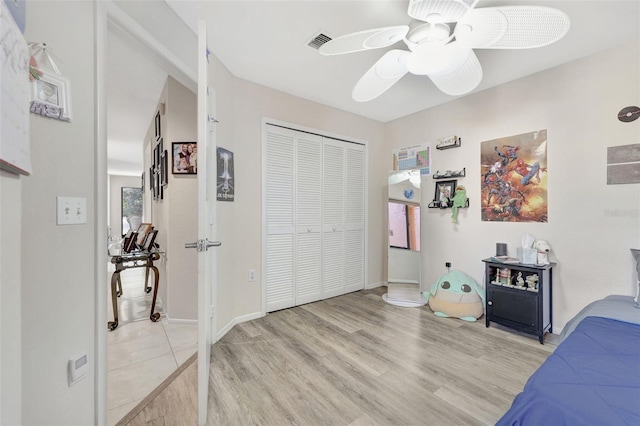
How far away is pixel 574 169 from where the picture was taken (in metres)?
2.21

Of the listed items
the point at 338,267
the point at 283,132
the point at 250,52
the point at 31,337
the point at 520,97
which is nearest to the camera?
the point at 31,337

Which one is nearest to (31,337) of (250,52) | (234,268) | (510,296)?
(234,268)

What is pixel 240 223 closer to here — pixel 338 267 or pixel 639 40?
pixel 338 267

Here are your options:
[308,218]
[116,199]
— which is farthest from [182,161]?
[116,199]

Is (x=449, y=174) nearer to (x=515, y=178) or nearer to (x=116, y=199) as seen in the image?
(x=515, y=178)

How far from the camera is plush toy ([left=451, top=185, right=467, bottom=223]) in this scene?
115 inches

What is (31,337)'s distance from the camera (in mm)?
973

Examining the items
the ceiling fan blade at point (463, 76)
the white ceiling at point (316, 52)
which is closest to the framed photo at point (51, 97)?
the white ceiling at point (316, 52)

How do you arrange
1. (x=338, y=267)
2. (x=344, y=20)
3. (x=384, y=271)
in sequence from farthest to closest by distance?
(x=384, y=271) < (x=338, y=267) < (x=344, y=20)

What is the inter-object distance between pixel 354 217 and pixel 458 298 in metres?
1.55

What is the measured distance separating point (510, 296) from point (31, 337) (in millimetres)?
3153

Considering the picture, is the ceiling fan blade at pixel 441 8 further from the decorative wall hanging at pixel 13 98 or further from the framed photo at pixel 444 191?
the framed photo at pixel 444 191

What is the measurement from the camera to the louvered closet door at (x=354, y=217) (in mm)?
3504

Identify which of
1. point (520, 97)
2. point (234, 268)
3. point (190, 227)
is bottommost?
point (234, 268)
